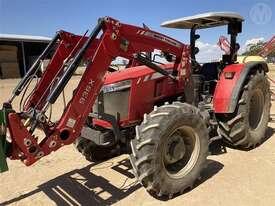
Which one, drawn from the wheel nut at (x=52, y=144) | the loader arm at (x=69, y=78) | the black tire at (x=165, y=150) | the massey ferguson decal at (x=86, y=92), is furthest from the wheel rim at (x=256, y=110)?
the wheel nut at (x=52, y=144)

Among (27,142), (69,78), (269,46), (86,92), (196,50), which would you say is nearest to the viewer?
(27,142)

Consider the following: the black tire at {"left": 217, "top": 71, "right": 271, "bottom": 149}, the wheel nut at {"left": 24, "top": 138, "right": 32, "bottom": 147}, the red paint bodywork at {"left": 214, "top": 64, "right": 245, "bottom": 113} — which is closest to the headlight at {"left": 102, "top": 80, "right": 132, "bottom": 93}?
the wheel nut at {"left": 24, "top": 138, "right": 32, "bottom": 147}

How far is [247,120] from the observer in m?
5.53

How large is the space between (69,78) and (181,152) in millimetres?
1799

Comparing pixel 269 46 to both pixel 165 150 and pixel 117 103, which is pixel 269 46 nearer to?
pixel 117 103

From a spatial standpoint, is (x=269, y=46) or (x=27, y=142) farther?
(x=269, y=46)

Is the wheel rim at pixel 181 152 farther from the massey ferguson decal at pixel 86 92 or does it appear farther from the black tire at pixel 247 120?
the black tire at pixel 247 120

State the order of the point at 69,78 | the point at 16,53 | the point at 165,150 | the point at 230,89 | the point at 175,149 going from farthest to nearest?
the point at 16,53, the point at 230,89, the point at 175,149, the point at 165,150, the point at 69,78

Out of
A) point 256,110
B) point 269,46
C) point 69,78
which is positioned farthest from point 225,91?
point 269,46

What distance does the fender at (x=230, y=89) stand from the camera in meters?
5.38

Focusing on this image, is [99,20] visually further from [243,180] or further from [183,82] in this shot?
[243,180]

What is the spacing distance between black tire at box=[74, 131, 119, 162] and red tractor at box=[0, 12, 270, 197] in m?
0.02

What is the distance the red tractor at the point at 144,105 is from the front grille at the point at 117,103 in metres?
0.01

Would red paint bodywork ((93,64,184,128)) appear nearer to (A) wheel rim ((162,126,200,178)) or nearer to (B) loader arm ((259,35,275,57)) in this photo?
(A) wheel rim ((162,126,200,178))
